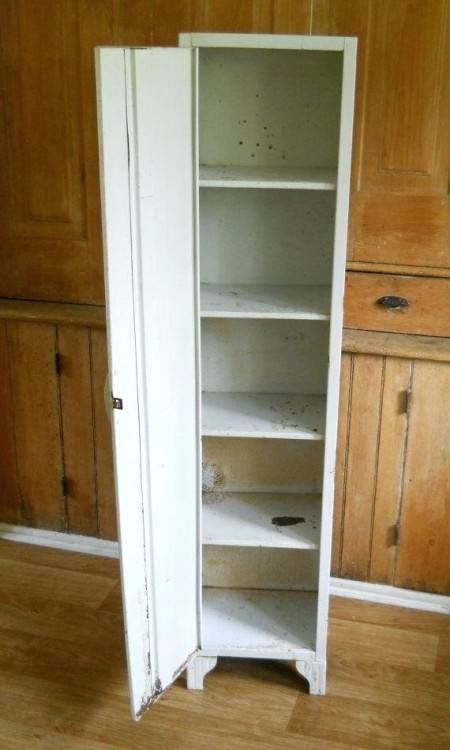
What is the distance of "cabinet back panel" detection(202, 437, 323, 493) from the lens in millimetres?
2445

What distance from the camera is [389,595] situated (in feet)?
8.88

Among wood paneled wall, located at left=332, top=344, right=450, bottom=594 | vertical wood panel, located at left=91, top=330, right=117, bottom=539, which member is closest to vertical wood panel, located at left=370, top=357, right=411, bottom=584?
wood paneled wall, located at left=332, top=344, right=450, bottom=594

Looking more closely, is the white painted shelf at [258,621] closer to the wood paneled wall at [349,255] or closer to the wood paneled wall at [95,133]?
the wood paneled wall at [349,255]

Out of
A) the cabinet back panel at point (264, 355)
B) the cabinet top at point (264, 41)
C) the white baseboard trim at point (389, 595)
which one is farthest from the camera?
the white baseboard trim at point (389, 595)

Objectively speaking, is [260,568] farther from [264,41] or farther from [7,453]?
[264,41]

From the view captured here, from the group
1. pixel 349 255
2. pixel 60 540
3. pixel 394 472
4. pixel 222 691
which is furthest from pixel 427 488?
pixel 60 540

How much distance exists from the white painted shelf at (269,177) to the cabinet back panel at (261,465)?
32.0 inches

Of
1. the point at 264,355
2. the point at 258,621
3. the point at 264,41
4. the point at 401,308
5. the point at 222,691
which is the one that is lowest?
the point at 222,691

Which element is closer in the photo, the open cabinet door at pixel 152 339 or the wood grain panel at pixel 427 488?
the open cabinet door at pixel 152 339

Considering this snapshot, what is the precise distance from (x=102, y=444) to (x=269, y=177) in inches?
49.4

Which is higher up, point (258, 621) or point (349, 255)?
point (349, 255)

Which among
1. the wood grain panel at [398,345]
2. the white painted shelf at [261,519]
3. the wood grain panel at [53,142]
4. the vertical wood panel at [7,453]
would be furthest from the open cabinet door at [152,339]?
the vertical wood panel at [7,453]

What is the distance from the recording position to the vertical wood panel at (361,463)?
2.51 metres

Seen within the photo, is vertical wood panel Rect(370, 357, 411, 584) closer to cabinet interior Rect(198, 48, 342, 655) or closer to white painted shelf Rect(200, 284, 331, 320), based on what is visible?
cabinet interior Rect(198, 48, 342, 655)
